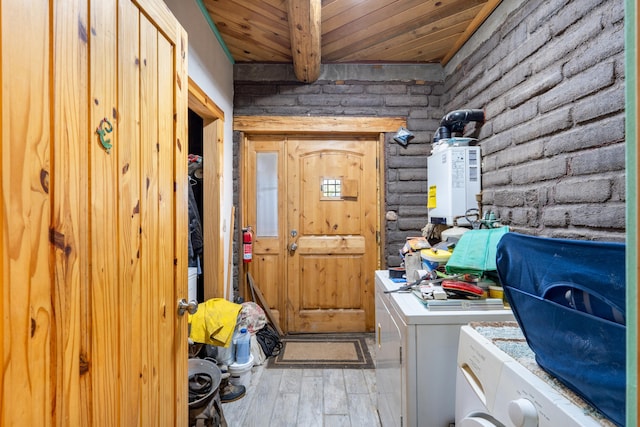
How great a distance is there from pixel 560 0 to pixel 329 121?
1767 millimetres

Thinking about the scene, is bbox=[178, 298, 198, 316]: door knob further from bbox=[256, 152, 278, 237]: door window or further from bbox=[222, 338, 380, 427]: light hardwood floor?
bbox=[256, 152, 278, 237]: door window

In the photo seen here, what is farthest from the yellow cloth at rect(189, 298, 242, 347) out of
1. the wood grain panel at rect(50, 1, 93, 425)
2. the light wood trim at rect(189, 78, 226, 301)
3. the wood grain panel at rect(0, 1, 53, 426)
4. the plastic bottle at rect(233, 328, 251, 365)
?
the wood grain panel at rect(0, 1, 53, 426)

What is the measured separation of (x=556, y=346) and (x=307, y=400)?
1751mm

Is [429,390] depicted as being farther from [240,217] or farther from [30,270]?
[240,217]

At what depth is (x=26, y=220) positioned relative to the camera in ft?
1.76

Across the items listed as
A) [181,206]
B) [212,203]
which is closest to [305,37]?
[212,203]

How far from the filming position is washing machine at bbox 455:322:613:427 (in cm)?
58

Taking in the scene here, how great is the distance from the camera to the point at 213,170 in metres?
2.43

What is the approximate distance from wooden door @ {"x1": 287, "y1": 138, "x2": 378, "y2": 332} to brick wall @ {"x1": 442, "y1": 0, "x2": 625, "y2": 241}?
3.76 feet

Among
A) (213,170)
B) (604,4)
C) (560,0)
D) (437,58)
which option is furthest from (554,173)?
(213,170)

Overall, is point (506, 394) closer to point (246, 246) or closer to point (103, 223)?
point (103, 223)

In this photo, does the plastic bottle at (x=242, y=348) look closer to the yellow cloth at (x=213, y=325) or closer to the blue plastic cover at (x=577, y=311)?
the yellow cloth at (x=213, y=325)

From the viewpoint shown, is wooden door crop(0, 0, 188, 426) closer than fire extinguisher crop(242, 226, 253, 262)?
Yes

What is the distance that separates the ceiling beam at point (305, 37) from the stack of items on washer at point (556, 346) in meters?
1.67
